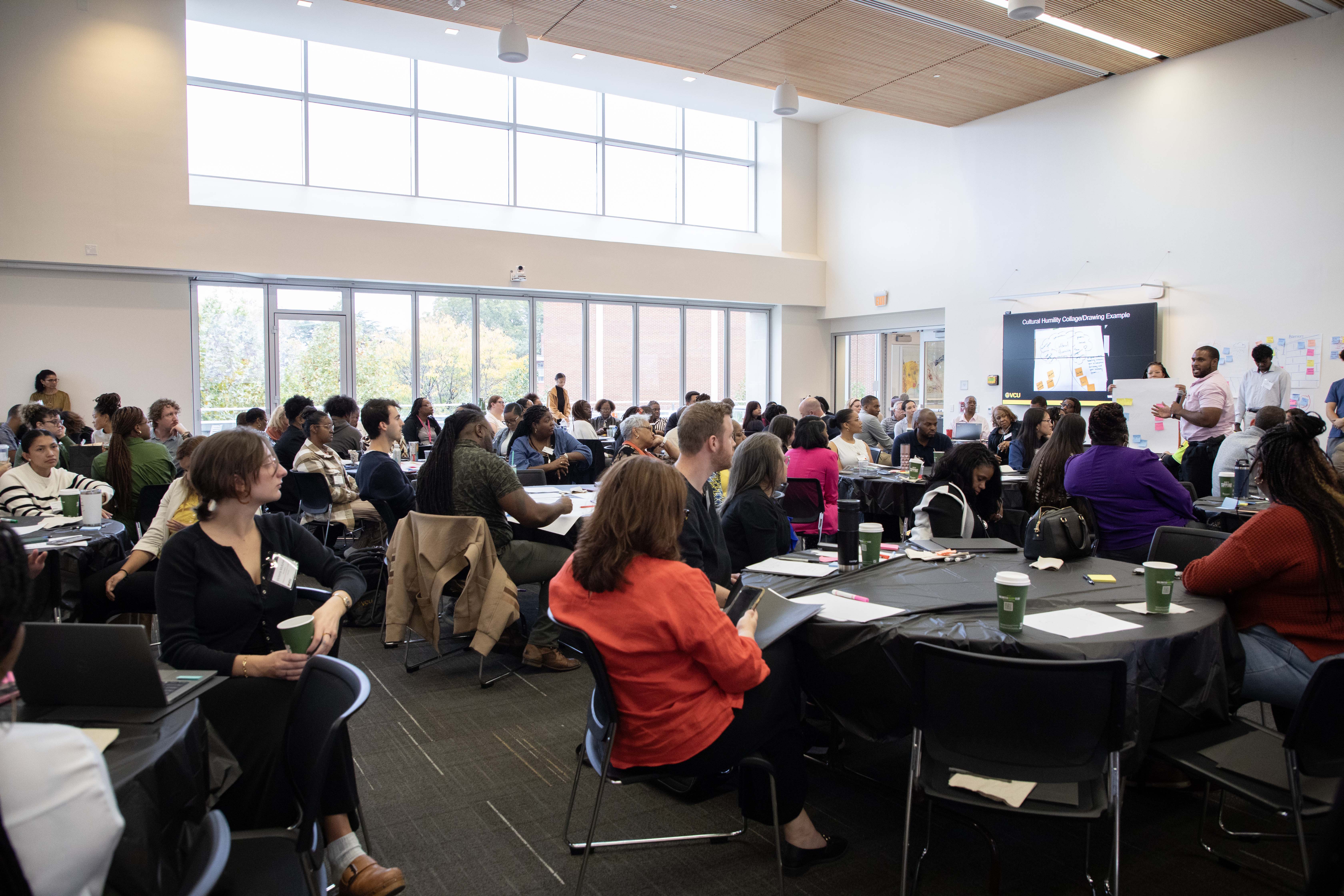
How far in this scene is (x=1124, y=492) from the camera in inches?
154

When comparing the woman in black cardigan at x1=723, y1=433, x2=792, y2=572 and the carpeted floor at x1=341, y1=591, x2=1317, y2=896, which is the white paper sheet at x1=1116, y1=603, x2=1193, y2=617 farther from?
the woman in black cardigan at x1=723, y1=433, x2=792, y2=572

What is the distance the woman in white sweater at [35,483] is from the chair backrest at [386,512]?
4.35ft

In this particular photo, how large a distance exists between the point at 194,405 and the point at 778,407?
24.1ft

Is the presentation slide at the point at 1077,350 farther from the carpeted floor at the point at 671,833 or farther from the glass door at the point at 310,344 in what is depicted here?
the glass door at the point at 310,344

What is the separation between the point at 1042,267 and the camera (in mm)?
10719

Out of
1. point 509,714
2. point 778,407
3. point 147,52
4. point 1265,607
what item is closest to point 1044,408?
point 778,407

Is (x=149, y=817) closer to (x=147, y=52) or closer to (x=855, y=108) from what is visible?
(x=147, y=52)

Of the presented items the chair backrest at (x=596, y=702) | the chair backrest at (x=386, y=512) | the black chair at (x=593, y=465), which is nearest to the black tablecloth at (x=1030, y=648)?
the chair backrest at (x=596, y=702)

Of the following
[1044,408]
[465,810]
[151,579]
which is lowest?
[465,810]

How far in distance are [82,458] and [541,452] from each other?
3.48 meters

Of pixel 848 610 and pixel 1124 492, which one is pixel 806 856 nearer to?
pixel 848 610

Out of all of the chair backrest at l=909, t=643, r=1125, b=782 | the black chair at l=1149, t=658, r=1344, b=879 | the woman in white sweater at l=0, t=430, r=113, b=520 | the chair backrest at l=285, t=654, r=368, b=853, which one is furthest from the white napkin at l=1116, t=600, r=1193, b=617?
the woman in white sweater at l=0, t=430, r=113, b=520

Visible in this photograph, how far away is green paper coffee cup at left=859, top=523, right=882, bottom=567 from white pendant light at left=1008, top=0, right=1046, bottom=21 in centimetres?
572

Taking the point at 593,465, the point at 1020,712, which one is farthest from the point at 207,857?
the point at 593,465
